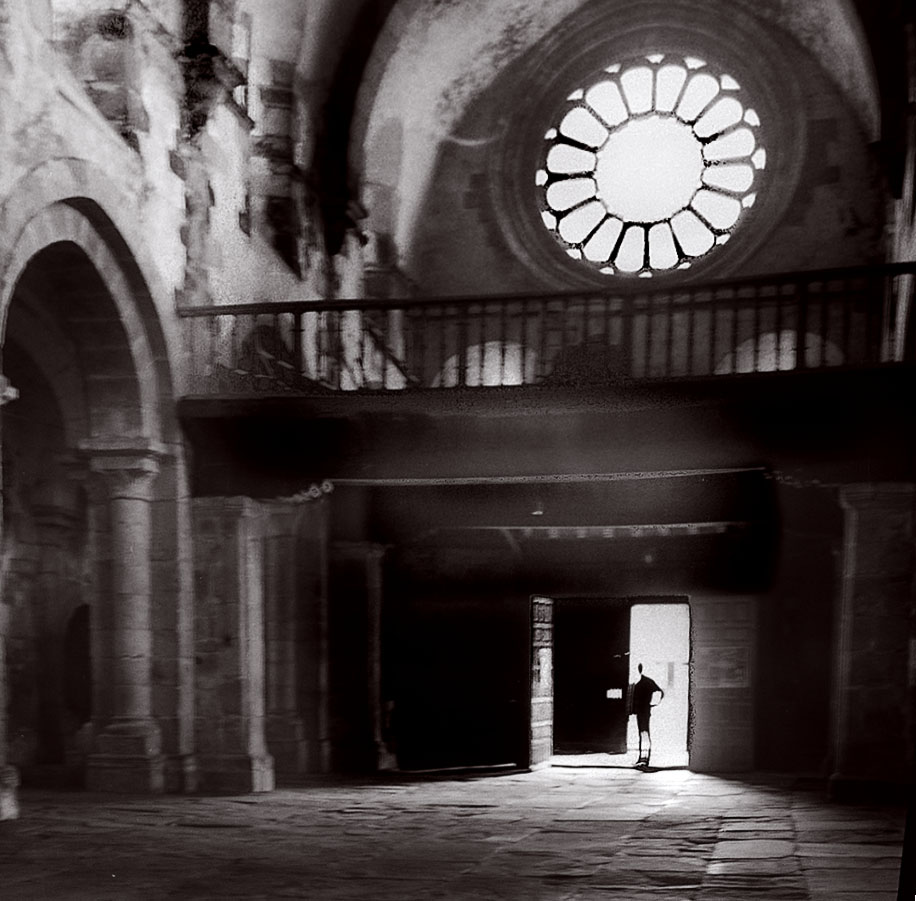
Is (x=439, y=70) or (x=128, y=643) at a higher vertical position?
(x=439, y=70)

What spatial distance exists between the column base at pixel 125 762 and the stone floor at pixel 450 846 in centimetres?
24

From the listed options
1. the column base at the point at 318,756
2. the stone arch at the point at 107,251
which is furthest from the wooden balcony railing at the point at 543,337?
the column base at the point at 318,756

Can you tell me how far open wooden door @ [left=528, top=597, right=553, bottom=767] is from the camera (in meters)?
15.3

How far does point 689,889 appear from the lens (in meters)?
6.29

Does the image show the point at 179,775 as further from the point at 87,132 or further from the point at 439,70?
the point at 439,70

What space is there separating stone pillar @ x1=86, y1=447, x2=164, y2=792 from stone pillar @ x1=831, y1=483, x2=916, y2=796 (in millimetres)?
5520

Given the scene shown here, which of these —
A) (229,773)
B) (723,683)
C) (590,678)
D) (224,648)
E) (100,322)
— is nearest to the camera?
(100,322)

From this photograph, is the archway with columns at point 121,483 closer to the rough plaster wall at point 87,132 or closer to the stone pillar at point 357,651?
the rough plaster wall at point 87,132

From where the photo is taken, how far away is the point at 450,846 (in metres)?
7.98

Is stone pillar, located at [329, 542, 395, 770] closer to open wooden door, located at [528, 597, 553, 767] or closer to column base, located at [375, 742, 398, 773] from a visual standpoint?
column base, located at [375, 742, 398, 773]

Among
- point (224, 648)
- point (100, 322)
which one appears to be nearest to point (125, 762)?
point (224, 648)

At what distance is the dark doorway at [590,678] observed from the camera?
18.5 metres

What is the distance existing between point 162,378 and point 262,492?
129 cm

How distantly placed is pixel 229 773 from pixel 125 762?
947 mm
